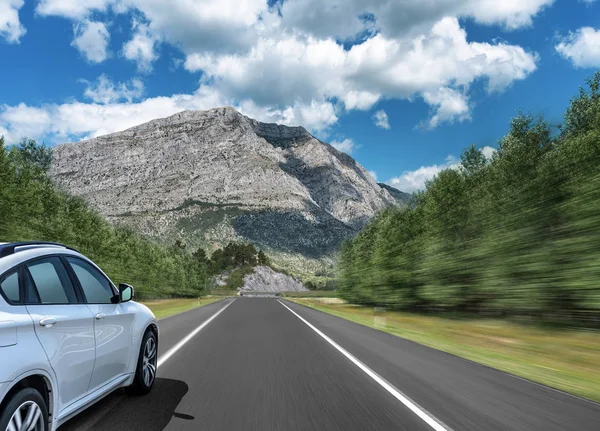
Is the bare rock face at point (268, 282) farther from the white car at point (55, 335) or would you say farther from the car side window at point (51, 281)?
the car side window at point (51, 281)

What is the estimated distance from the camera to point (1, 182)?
105 feet

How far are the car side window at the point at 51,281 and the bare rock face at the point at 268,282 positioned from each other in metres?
166

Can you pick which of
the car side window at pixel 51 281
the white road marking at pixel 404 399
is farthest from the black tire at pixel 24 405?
the white road marking at pixel 404 399

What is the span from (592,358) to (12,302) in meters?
13.1

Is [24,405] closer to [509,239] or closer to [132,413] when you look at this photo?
[132,413]

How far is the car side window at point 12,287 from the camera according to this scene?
3656mm

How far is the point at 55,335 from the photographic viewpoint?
405 cm

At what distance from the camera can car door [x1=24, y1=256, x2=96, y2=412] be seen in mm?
3965

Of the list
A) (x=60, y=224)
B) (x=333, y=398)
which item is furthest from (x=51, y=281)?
(x=60, y=224)

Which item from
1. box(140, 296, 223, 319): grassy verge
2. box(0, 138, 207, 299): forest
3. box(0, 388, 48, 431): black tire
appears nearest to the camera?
box(0, 388, 48, 431): black tire

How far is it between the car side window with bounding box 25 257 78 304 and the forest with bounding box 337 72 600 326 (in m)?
14.9

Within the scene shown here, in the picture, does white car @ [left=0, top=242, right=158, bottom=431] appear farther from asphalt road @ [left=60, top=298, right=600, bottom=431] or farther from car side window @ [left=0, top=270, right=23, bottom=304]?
asphalt road @ [left=60, top=298, right=600, bottom=431]

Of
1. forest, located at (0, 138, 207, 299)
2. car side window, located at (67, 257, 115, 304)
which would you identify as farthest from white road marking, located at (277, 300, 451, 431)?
forest, located at (0, 138, 207, 299)

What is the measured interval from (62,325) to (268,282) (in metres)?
176
